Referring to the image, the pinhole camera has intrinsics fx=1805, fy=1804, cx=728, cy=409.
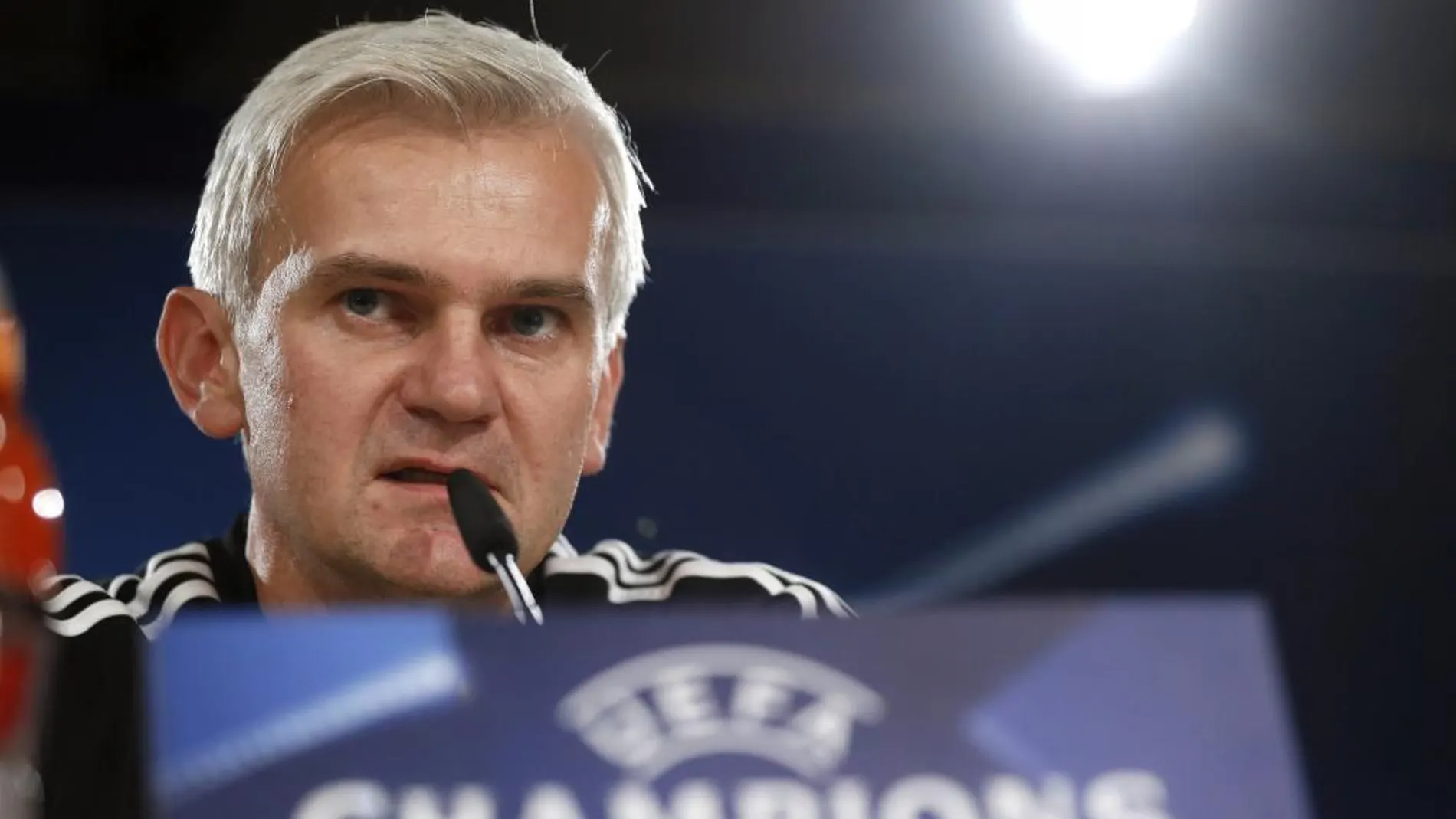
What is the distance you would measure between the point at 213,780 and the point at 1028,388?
2.18 meters

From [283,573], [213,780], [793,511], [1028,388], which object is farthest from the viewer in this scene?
[1028,388]

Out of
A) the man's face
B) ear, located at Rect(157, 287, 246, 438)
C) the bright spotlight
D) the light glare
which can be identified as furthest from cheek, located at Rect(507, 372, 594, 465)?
the bright spotlight

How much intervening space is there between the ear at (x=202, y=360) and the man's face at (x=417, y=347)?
3cm

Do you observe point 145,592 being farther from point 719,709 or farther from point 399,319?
point 719,709

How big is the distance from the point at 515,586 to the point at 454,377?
322 mm

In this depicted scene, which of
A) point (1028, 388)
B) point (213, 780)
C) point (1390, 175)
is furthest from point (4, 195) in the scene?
point (1390, 175)

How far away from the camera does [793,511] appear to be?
243 centimetres

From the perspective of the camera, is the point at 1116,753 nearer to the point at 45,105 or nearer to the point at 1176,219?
the point at 45,105

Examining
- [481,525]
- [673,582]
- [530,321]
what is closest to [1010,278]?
[673,582]

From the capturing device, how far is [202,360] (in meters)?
1.35

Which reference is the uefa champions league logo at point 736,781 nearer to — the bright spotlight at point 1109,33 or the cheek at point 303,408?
the cheek at point 303,408

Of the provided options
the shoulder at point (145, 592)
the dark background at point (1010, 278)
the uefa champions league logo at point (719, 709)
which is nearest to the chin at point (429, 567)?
the shoulder at point (145, 592)

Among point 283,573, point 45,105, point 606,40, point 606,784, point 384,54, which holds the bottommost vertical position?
point 606,784

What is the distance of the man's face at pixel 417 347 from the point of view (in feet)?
3.84
